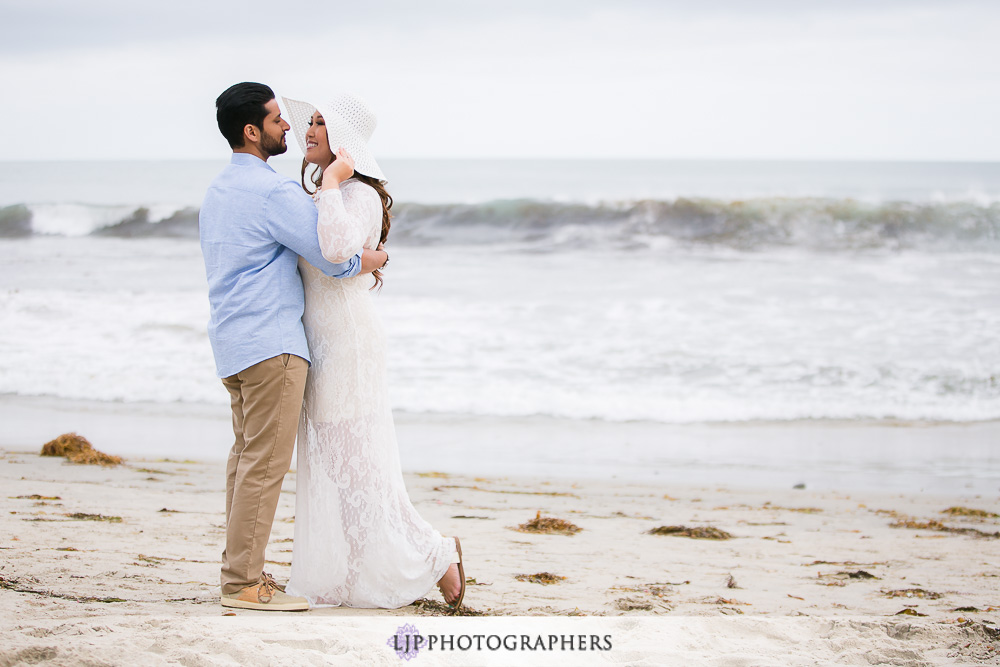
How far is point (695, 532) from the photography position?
4461 millimetres

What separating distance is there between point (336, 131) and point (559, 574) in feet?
6.83

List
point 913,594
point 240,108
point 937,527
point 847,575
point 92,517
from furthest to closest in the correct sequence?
point 937,527 → point 92,517 → point 847,575 → point 913,594 → point 240,108

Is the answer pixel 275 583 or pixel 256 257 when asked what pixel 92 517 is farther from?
pixel 256 257

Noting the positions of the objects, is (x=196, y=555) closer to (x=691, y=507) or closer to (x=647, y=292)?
(x=691, y=507)

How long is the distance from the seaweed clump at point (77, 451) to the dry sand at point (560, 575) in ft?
0.36

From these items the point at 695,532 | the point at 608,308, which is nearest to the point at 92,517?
the point at 695,532

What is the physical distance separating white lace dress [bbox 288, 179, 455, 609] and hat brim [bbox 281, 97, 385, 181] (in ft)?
0.25

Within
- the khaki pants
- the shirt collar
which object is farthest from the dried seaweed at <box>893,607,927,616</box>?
the shirt collar

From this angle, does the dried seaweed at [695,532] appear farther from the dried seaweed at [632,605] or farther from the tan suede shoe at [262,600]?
the tan suede shoe at [262,600]

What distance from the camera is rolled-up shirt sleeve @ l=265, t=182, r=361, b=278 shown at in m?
2.67

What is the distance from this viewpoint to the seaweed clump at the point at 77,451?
5570 mm

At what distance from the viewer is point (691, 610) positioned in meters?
3.14

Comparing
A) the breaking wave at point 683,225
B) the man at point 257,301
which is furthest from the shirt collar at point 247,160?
the breaking wave at point 683,225

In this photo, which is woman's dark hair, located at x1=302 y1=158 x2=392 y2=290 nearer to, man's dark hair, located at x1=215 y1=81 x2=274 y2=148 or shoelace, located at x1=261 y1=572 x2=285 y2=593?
man's dark hair, located at x1=215 y1=81 x2=274 y2=148
